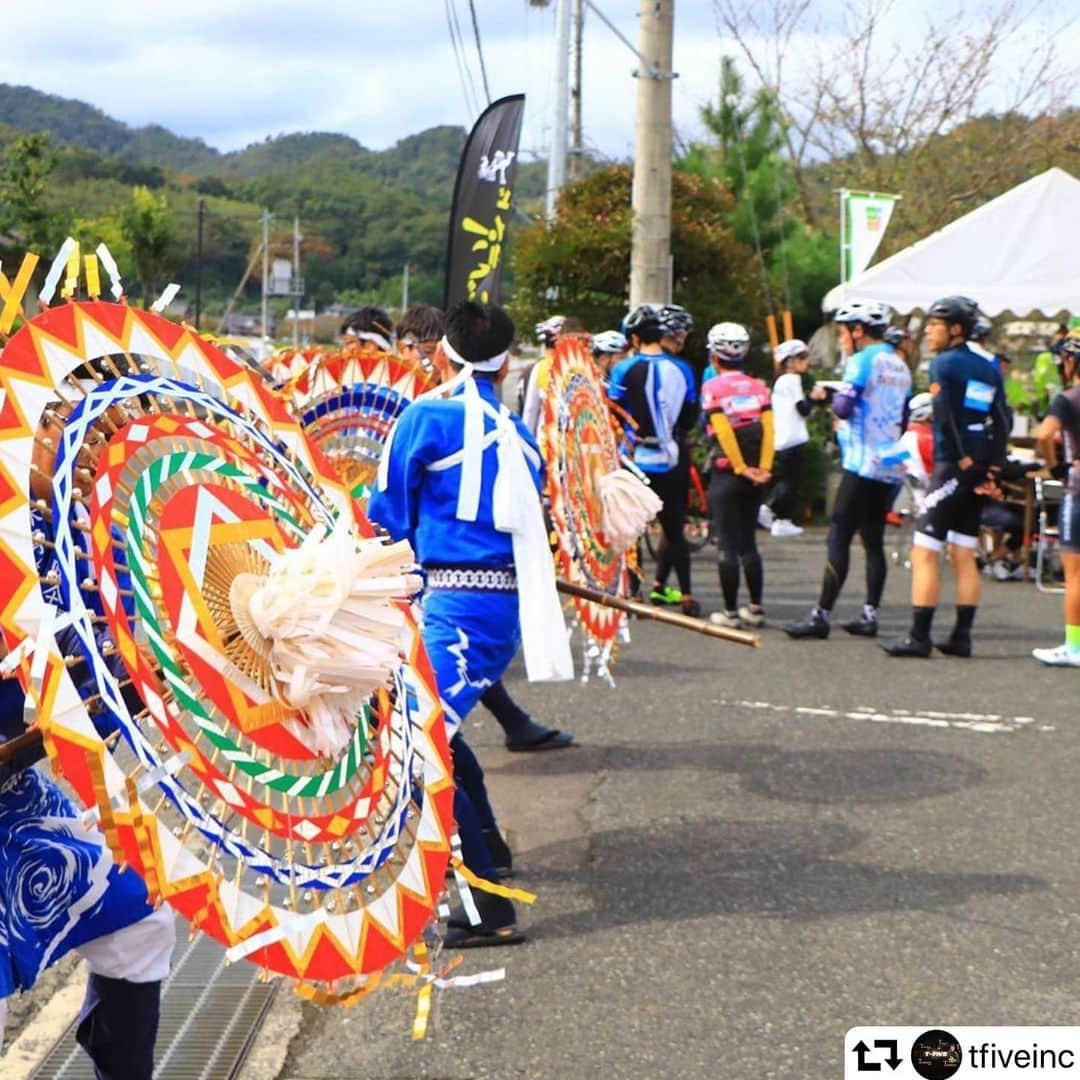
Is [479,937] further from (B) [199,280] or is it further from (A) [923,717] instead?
(B) [199,280]

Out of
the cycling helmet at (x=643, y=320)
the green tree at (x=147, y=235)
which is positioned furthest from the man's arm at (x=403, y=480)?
the green tree at (x=147, y=235)

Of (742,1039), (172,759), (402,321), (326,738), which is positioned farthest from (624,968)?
(402,321)

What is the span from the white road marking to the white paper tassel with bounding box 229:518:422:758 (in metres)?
5.19

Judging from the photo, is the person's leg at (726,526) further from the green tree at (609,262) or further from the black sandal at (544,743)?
the green tree at (609,262)

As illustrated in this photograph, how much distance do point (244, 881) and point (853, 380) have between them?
7330mm

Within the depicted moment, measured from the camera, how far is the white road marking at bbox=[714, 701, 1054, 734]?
732 cm

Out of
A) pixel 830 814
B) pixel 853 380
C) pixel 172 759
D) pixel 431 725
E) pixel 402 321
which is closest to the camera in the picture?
pixel 172 759

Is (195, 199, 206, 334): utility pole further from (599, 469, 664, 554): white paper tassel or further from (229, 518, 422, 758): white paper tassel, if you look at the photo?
(599, 469, 664, 554): white paper tassel

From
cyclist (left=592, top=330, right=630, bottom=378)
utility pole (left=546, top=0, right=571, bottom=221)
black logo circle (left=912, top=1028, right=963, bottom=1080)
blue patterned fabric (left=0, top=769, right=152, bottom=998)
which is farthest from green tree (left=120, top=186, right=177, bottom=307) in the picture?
blue patterned fabric (left=0, top=769, right=152, bottom=998)

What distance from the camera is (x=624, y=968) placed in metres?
4.48

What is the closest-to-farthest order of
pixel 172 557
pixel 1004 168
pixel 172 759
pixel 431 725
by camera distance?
pixel 172 759, pixel 172 557, pixel 431 725, pixel 1004 168

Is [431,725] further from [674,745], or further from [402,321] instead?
[402,321]

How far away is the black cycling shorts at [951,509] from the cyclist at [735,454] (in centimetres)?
105

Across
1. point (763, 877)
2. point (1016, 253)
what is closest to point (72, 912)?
point (763, 877)
